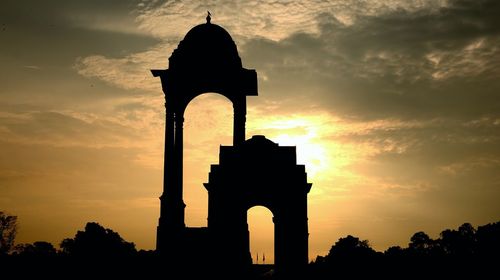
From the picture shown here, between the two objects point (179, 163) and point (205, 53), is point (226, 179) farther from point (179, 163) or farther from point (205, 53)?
point (205, 53)

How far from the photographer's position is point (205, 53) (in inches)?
1287

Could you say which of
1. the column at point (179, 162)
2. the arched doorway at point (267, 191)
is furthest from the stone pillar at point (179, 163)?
the arched doorway at point (267, 191)

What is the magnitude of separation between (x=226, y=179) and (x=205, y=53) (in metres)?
7.27

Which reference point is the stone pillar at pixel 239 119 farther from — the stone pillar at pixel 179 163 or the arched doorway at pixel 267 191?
the stone pillar at pixel 179 163

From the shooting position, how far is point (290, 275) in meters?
32.8

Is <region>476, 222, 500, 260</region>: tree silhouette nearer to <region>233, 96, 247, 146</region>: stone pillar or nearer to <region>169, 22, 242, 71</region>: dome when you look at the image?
<region>233, 96, 247, 146</region>: stone pillar

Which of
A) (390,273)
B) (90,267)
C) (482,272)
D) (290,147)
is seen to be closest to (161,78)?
(290,147)

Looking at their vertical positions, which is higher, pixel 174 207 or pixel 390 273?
pixel 174 207

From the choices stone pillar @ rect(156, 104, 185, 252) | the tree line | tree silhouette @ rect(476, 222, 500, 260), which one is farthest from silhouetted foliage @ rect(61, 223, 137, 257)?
stone pillar @ rect(156, 104, 185, 252)

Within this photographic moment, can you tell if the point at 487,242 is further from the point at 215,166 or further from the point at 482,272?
the point at 215,166

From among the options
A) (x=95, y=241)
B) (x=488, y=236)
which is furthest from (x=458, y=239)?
(x=95, y=241)

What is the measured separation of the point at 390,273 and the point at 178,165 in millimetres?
20012

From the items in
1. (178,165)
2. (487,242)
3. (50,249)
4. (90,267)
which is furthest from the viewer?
(50,249)

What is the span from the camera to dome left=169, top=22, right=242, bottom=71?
32.7 metres
